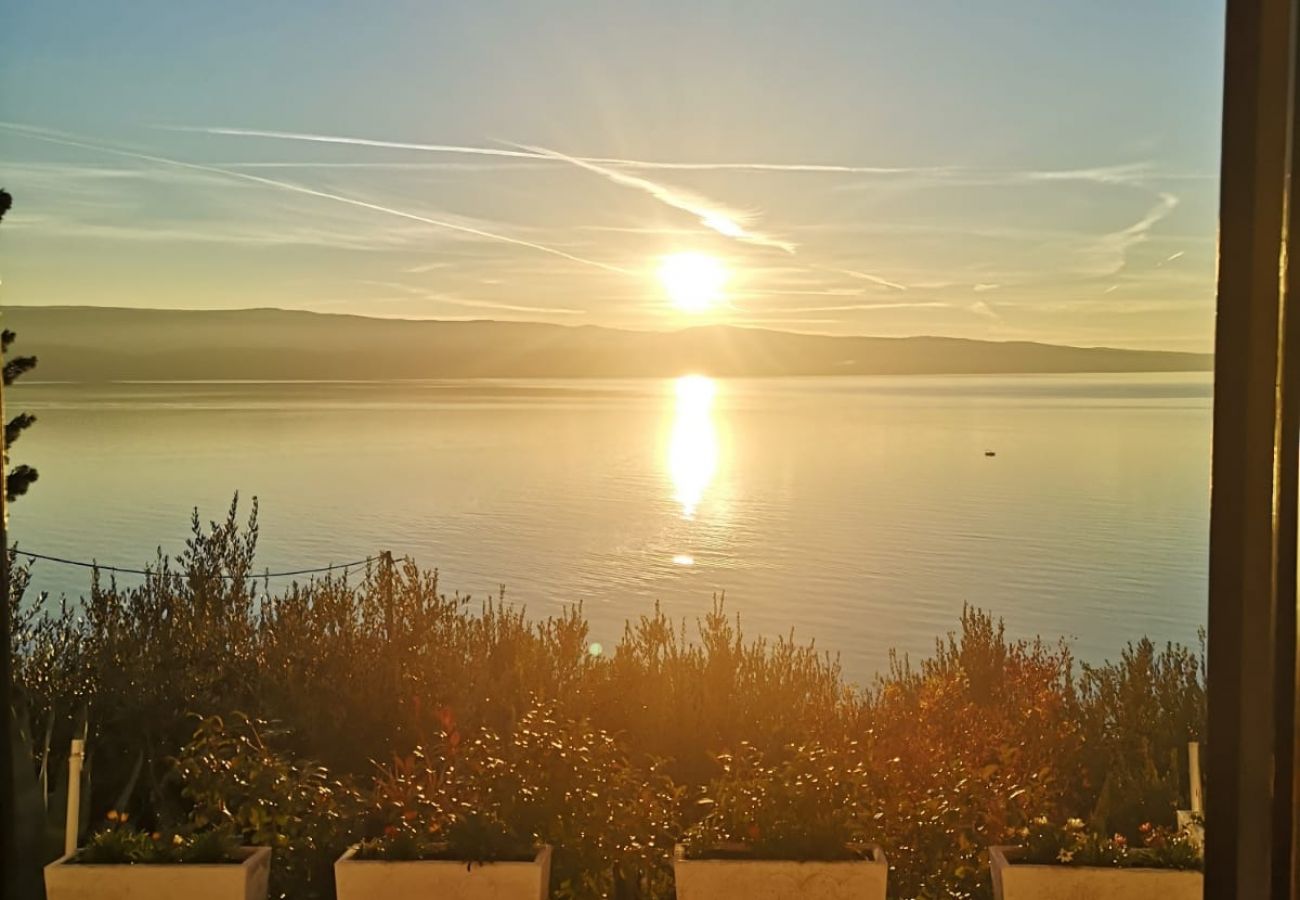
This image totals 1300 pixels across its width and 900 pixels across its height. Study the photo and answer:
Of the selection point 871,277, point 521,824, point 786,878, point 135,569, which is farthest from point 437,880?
point 871,277

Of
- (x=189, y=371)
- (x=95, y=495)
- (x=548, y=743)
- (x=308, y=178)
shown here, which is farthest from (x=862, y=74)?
(x=95, y=495)

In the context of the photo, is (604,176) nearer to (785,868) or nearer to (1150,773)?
(785,868)

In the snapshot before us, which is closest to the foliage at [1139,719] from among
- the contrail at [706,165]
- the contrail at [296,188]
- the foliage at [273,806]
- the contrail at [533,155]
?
the contrail at [706,165]

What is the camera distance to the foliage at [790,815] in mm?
2854

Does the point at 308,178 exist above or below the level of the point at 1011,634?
above

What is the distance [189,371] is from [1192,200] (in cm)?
290

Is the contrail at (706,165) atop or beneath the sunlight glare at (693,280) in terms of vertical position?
atop

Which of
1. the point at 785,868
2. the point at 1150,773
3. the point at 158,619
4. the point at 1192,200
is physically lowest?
the point at 785,868

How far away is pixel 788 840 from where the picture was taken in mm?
2857

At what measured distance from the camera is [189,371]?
3787mm

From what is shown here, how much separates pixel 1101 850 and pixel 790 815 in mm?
717

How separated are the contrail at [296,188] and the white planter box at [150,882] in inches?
69.0

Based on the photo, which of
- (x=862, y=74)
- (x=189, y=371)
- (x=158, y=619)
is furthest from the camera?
(x=189, y=371)

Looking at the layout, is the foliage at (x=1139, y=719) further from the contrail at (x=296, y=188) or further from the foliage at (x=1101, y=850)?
the contrail at (x=296, y=188)
